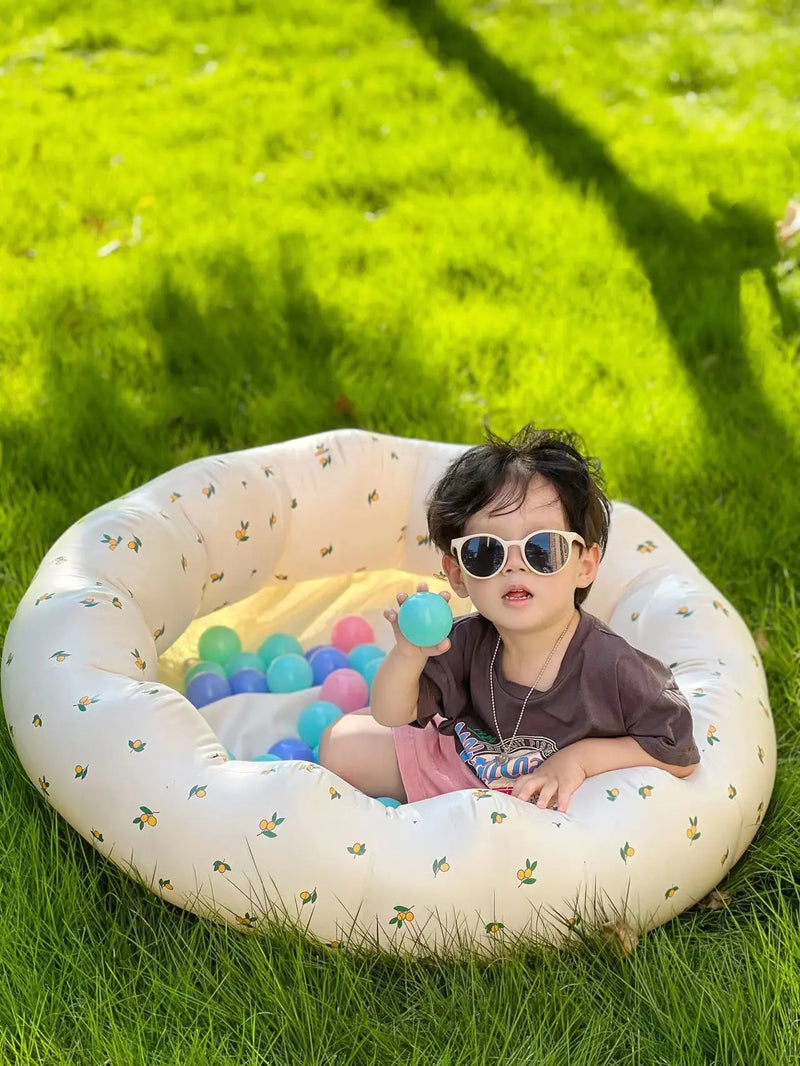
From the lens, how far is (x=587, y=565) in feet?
7.63

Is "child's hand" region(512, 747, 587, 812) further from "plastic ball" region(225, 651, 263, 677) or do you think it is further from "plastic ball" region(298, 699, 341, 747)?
"plastic ball" region(225, 651, 263, 677)

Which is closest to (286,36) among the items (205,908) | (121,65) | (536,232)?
(121,65)

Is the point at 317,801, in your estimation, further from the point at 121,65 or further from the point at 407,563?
the point at 121,65

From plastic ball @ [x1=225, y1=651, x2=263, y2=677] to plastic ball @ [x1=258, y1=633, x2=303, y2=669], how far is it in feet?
0.10

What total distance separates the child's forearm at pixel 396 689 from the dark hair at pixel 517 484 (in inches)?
9.2

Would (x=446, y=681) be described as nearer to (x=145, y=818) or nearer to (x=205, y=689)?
(x=145, y=818)

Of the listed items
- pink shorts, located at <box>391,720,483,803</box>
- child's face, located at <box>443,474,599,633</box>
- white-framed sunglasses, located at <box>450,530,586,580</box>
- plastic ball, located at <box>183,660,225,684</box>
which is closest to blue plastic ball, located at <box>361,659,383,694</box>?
plastic ball, located at <box>183,660,225,684</box>

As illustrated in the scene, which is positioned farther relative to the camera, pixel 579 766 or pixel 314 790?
pixel 579 766

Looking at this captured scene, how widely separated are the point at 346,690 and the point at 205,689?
0.37 meters

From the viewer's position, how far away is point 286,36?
6.50 metres

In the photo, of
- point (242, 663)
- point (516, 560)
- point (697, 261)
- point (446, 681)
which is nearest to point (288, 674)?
point (242, 663)

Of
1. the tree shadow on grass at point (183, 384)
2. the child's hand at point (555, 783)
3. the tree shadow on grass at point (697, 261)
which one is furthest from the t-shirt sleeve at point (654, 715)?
the tree shadow on grass at point (183, 384)

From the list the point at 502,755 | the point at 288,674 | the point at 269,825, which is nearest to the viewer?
the point at 269,825

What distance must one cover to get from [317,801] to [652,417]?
2.09 meters
